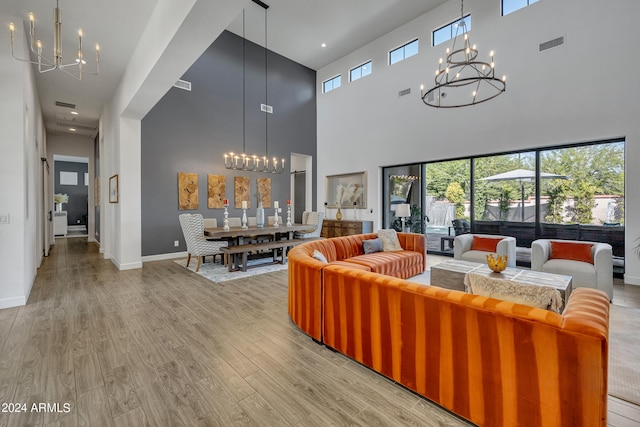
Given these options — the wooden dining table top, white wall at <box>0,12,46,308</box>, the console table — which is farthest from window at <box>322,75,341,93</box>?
white wall at <box>0,12,46,308</box>

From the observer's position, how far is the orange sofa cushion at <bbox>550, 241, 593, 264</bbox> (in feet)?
13.5

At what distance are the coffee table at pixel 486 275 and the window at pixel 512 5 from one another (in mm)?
5122

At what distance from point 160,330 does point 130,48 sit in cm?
421

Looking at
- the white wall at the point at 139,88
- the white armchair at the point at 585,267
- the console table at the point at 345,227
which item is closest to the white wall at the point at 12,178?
the white wall at the point at 139,88

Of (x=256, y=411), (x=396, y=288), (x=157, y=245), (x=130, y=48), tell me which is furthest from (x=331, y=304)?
(x=157, y=245)

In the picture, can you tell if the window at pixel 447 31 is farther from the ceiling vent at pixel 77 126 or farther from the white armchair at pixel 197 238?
the ceiling vent at pixel 77 126

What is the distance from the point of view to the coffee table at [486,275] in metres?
3.07

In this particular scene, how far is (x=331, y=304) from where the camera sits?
238cm

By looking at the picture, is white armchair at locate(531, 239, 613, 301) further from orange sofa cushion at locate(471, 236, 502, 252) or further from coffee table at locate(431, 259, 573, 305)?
orange sofa cushion at locate(471, 236, 502, 252)

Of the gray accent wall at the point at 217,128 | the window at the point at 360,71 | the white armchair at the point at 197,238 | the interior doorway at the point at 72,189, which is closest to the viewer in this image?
the white armchair at the point at 197,238

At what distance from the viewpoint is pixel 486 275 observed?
3.36m

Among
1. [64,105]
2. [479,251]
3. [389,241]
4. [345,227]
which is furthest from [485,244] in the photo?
[64,105]

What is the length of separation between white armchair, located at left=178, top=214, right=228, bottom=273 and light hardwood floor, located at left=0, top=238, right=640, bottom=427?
5.46 ft

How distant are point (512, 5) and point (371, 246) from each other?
5.49 meters
